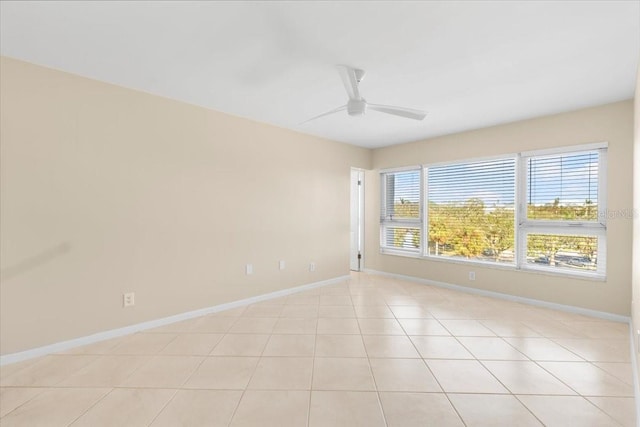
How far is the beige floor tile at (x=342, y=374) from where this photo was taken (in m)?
2.04

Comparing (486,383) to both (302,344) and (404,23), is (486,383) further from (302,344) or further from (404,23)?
(404,23)

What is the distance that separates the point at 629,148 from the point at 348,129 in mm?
3163

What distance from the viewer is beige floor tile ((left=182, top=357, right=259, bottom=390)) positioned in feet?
6.76

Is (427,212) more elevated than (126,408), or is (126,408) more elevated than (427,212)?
(427,212)

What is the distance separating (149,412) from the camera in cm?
178

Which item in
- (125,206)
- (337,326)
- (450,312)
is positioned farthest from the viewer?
(450,312)

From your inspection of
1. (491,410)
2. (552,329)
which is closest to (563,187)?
(552,329)

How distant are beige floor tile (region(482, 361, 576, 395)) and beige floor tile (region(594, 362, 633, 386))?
0.47 m

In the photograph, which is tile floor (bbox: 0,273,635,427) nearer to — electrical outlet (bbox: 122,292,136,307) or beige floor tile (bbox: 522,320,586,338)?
beige floor tile (bbox: 522,320,586,338)

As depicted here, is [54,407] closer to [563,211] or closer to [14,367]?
[14,367]

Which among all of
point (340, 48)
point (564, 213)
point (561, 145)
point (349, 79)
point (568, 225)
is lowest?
point (568, 225)

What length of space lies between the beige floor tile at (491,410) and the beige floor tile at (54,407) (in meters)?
2.31

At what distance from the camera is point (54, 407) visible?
1831 mm

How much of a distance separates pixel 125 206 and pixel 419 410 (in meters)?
3.03
